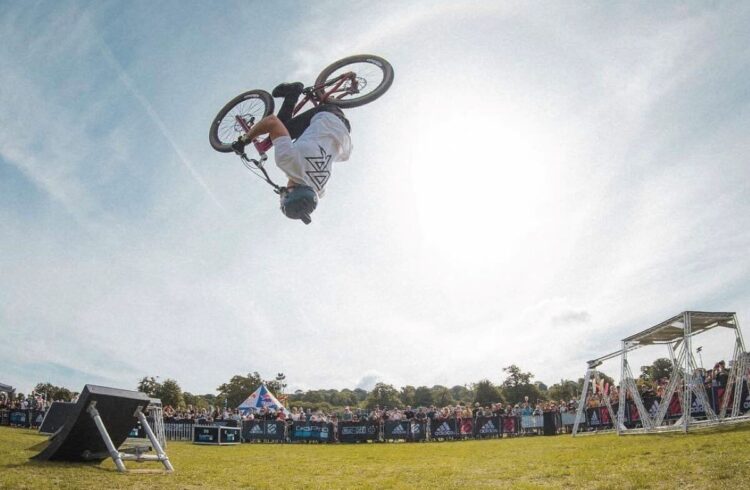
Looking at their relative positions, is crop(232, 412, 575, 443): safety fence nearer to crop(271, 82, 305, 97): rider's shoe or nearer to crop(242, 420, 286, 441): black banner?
crop(242, 420, 286, 441): black banner

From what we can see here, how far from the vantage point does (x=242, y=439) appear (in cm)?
2847

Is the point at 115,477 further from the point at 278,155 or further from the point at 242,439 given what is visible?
the point at 242,439

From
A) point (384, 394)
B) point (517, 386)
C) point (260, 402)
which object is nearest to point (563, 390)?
point (517, 386)

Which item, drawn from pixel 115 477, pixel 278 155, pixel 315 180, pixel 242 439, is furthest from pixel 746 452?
pixel 242 439

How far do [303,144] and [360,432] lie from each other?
77.0 ft

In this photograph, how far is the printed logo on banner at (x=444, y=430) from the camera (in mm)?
26859

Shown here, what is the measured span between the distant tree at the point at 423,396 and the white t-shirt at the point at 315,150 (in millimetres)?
142336

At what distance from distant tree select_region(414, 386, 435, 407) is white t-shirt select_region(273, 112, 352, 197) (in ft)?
467

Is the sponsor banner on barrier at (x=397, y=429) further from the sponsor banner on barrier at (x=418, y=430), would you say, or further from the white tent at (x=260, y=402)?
the white tent at (x=260, y=402)

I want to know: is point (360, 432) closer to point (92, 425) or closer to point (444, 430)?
point (444, 430)

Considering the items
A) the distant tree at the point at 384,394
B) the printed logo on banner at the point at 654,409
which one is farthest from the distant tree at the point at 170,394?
the printed logo on banner at the point at 654,409

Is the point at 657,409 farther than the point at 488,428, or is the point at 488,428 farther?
the point at 488,428

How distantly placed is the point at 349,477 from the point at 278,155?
231 inches

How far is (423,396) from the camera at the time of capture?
146 meters
